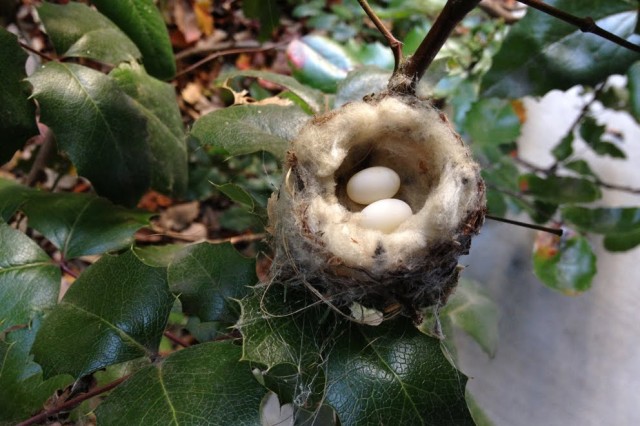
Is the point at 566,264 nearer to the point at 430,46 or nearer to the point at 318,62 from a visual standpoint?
the point at 318,62

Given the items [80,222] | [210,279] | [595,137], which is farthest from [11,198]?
[595,137]

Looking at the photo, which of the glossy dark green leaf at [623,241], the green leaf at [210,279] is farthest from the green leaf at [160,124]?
the glossy dark green leaf at [623,241]

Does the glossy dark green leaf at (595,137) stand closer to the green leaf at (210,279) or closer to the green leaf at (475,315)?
the green leaf at (475,315)

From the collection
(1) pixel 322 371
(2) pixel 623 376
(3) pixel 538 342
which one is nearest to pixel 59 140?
(1) pixel 322 371

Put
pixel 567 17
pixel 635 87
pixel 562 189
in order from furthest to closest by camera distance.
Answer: pixel 562 189, pixel 635 87, pixel 567 17

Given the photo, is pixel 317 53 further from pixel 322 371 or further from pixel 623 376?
pixel 623 376
